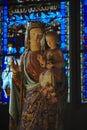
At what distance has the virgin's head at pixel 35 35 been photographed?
254 inches

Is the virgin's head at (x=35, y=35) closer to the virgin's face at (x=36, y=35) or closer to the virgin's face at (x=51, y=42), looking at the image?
the virgin's face at (x=36, y=35)

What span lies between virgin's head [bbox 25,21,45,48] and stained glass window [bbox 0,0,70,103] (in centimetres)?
162

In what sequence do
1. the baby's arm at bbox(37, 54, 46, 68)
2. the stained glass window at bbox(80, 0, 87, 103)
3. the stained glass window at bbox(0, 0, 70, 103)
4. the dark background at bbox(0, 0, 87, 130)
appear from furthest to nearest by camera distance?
the stained glass window at bbox(0, 0, 70, 103) < the stained glass window at bbox(80, 0, 87, 103) < the dark background at bbox(0, 0, 87, 130) < the baby's arm at bbox(37, 54, 46, 68)

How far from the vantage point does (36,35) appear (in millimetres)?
6469

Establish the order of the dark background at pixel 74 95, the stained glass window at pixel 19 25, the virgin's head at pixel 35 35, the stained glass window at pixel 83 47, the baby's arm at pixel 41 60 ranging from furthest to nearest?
the stained glass window at pixel 19 25 < the stained glass window at pixel 83 47 < the dark background at pixel 74 95 < the virgin's head at pixel 35 35 < the baby's arm at pixel 41 60

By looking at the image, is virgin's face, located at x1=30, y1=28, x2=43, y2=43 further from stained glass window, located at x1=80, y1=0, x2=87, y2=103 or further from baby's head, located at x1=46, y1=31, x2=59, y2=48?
stained glass window, located at x1=80, y1=0, x2=87, y2=103

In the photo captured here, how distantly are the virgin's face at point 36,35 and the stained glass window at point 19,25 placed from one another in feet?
5.38

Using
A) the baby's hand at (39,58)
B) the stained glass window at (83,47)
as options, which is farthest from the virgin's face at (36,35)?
the stained glass window at (83,47)

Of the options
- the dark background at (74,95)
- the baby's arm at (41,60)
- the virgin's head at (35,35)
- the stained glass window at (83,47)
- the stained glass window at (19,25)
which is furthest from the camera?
the stained glass window at (19,25)

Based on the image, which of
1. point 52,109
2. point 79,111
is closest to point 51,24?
point 79,111

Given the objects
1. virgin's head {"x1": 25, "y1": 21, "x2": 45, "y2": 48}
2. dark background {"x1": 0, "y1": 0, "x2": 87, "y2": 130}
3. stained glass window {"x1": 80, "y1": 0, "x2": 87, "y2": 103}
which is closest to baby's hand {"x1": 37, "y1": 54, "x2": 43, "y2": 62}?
virgin's head {"x1": 25, "y1": 21, "x2": 45, "y2": 48}

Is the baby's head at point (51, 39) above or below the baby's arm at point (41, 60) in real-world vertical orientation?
above

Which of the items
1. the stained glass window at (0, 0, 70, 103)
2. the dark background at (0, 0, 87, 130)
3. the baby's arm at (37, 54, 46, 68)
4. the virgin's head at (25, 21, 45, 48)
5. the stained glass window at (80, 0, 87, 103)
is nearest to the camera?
the baby's arm at (37, 54, 46, 68)

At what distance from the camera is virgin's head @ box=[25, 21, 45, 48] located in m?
6.44
